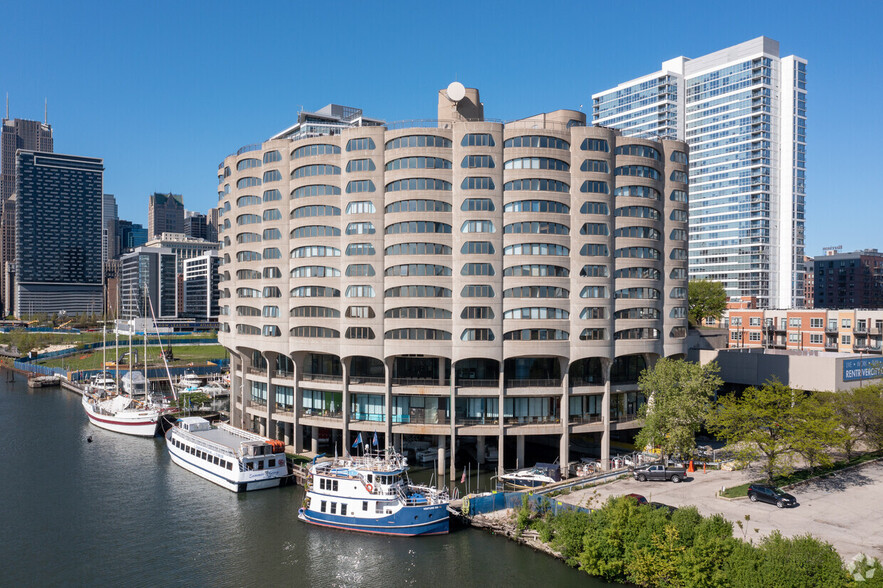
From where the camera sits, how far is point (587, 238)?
255 ft

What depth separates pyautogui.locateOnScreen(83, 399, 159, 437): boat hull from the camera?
10469 centimetres

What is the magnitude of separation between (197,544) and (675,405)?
174 ft

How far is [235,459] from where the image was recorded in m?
74.2

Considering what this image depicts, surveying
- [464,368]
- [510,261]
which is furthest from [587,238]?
[464,368]

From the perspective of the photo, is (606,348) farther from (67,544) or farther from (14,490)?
(14,490)

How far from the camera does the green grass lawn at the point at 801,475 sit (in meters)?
61.7

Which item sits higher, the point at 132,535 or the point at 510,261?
the point at 510,261

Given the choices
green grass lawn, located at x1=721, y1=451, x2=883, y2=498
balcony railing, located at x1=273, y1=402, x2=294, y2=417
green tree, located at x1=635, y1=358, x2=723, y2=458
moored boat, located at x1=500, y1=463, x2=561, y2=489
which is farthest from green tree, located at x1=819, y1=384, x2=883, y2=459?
balcony railing, located at x1=273, y1=402, x2=294, y2=417

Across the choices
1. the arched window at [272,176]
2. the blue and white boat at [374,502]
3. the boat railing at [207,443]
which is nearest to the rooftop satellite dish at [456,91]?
the arched window at [272,176]

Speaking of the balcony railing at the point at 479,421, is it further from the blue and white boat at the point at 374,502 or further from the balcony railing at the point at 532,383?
the blue and white boat at the point at 374,502

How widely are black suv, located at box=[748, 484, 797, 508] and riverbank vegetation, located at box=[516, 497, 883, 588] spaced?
6522 millimetres

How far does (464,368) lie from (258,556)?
33.2 metres

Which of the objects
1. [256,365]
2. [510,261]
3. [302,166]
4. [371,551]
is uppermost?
[302,166]

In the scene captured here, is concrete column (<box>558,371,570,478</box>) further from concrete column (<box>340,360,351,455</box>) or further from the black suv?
concrete column (<box>340,360,351,455</box>)
